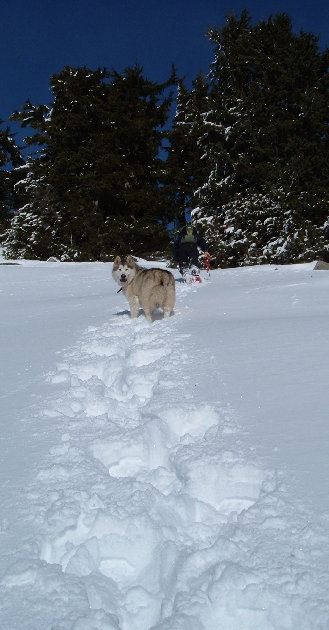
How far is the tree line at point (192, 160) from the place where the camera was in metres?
22.9

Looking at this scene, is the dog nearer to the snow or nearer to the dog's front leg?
the dog's front leg

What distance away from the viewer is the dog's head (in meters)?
8.49

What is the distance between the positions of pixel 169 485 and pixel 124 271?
238 inches

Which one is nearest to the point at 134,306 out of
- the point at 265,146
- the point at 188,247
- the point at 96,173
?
the point at 188,247

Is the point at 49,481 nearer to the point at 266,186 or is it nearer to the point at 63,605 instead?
the point at 63,605

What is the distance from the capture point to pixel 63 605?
1.91 meters

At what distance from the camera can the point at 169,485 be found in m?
2.84

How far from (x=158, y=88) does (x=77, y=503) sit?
31936 millimetres

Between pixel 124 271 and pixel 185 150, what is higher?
pixel 185 150

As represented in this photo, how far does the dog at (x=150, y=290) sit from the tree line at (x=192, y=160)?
14.2 meters

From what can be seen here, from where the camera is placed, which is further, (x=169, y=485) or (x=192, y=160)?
(x=192, y=160)

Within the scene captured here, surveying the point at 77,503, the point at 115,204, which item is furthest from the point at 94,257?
the point at 77,503

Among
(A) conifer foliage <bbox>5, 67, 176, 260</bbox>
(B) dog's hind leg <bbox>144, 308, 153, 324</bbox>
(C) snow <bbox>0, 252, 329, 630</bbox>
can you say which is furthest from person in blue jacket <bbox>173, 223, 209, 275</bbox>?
(A) conifer foliage <bbox>5, 67, 176, 260</bbox>

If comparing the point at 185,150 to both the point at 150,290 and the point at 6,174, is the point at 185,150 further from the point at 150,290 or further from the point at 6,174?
the point at 150,290
